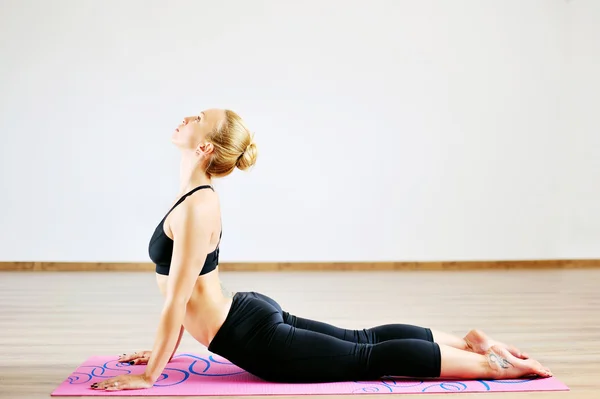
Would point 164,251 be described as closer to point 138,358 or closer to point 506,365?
point 138,358

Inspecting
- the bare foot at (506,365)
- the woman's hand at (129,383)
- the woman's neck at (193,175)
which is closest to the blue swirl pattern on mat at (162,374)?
the woman's hand at (129,383)

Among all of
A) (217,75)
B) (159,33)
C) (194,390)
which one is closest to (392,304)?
(194,390)

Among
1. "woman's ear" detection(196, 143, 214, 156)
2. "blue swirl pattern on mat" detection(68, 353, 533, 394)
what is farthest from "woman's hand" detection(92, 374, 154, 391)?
"woman's ear" detection(196, 143, 214, 156)

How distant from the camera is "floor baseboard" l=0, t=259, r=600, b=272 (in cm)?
672

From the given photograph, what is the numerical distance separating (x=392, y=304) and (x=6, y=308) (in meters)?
2.34

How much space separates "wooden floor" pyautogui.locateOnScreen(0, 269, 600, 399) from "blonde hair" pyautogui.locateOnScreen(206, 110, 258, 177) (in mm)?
921

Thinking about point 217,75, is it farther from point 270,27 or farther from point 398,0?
point 398,0

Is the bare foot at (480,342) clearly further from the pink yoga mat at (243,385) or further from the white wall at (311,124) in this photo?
the white wall at (311,124)

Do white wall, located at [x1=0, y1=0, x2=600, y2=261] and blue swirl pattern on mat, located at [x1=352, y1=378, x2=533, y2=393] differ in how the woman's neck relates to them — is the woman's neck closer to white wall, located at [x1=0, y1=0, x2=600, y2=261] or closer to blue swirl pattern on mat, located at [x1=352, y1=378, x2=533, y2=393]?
blue swirl pattern on mat, located at [x1=352, y1=378, x2=533, y2=393]

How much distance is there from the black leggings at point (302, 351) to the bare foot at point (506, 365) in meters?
0.22

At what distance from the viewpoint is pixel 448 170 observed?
282 inches

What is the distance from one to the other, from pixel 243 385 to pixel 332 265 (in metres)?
4.53

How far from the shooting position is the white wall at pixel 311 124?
6.74 meters

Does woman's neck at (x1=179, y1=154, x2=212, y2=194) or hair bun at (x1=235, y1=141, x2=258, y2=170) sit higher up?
hair bun at (x1=235, y1=141, x2=258, y2=170)
